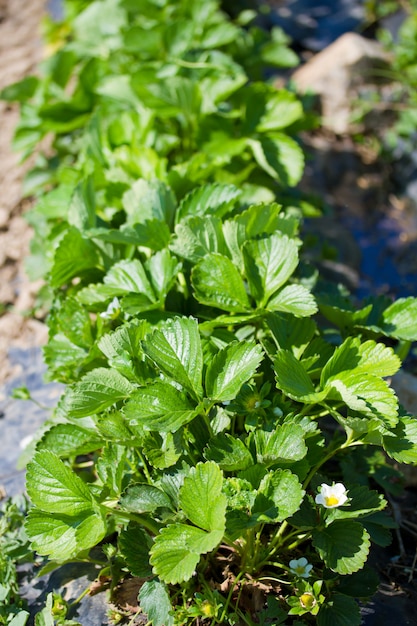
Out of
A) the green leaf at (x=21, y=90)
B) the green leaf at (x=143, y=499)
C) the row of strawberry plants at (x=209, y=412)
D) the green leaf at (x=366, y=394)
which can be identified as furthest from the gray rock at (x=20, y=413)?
the green leaf at (x=21, y=90)

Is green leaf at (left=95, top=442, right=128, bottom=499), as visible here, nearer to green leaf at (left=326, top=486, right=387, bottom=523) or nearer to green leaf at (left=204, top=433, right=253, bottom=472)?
green leaf at (left=204, top=433, right=253, bottom=472)

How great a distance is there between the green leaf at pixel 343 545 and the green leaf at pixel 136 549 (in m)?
0.33

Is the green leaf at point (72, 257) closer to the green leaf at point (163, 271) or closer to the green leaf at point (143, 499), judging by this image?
the green leaf at point (163, 271)

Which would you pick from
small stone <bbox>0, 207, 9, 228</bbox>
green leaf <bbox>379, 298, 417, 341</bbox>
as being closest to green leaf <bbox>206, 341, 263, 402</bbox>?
green leaf <bbox>379, 298, 417, 341</bbox>

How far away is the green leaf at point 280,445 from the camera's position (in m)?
1.26

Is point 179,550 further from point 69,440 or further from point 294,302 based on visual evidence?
point 294,302

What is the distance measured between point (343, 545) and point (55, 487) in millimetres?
568

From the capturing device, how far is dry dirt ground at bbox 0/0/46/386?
2.47 meters

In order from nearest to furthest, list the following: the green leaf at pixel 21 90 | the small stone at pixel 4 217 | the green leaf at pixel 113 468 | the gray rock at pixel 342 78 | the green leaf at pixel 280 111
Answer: the green leaf at pixel 113 468 < the green leaf at pixel 280 111 < the small stone at pixel 4 217 < the green leaf at pixel 21 90 < the gray rock at pixel 342 78

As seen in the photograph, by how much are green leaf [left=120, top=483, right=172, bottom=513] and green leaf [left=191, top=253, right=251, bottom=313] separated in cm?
45

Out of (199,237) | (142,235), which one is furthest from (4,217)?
(199,237)

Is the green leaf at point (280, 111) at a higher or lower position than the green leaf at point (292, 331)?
lower

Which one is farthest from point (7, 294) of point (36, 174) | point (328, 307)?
point (328, 307)

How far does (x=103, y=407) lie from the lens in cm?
143
